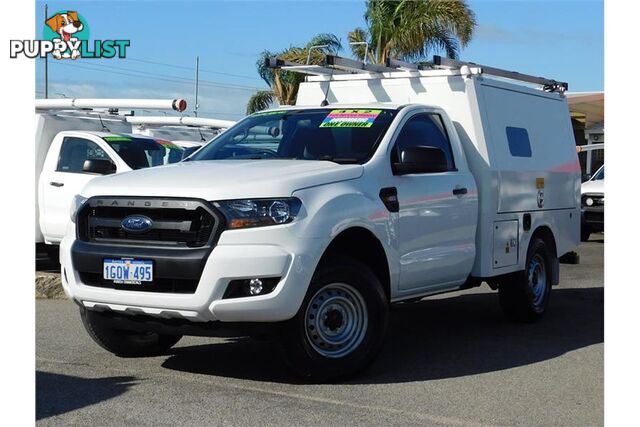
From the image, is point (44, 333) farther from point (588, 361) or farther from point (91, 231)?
point (588, 361)

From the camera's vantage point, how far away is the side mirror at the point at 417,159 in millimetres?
6723

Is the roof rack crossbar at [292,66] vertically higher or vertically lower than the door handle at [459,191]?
higher

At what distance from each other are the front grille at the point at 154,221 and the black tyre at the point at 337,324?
31.3 inches

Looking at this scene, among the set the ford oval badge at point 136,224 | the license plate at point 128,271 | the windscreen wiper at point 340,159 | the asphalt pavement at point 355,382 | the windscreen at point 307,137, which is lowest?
the asphalt pavement at point 355,382

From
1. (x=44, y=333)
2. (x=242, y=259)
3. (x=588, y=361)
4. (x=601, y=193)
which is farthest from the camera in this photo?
(x=601, y=193)

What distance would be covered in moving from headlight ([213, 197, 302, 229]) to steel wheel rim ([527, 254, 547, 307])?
3871 mm

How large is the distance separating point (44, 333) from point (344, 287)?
305 centimetres

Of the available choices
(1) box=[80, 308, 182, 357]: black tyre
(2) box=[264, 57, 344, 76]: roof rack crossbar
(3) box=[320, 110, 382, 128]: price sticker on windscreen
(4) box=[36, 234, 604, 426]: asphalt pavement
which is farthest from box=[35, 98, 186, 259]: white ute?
(3) box=[320, 110, 382, 128]: price sticker on windscreen

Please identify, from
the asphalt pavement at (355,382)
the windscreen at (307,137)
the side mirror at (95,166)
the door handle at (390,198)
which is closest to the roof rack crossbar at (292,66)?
the windscreen at (307,137)

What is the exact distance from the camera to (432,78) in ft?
27.2

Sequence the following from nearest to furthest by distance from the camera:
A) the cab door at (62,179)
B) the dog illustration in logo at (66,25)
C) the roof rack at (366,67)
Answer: the roof rack at (366,67), the cab door at (62,179), the dog illustration in logo at (66,25)

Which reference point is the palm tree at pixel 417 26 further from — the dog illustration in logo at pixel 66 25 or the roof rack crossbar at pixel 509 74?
the roof rack crossbar at pixel 509 74

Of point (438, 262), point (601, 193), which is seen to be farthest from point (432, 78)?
point (601, 193)

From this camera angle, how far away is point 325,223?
596cm
